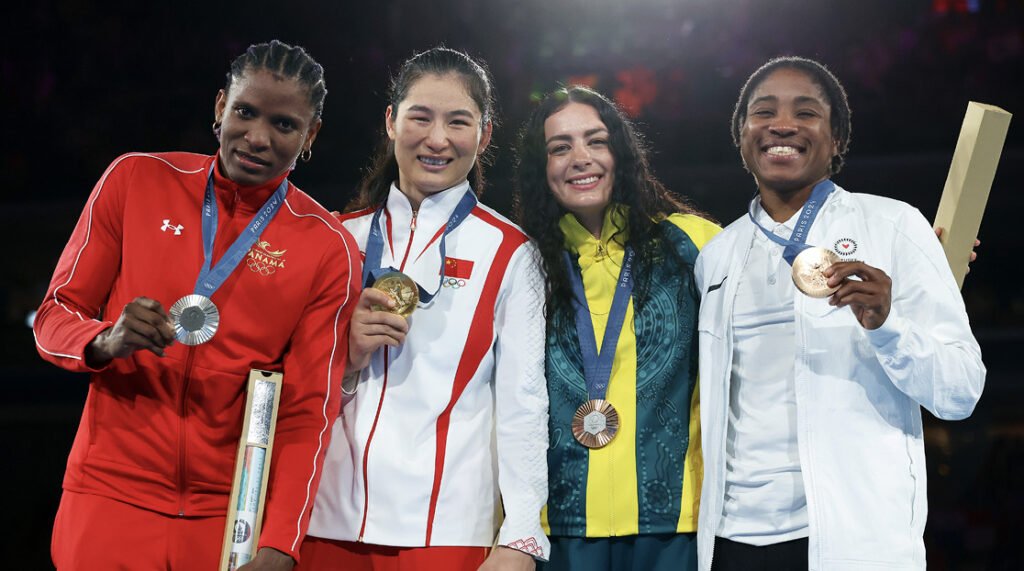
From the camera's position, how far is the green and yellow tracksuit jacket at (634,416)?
239cm

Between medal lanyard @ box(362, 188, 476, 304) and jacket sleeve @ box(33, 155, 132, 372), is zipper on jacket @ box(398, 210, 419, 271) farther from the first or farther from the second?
jacket sleeve @ box(33, 155, 132, 372)

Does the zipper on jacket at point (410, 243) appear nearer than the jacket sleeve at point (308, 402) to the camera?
No

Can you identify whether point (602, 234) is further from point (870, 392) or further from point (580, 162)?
point (870, 392)

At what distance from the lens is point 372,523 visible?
229 centimetres

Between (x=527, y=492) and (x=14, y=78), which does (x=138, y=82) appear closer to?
(x=14, y=78)

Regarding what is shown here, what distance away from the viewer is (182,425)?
2.10 meters

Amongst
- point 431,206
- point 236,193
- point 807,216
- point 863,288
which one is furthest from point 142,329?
point 807,216

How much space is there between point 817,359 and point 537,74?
5093 mm

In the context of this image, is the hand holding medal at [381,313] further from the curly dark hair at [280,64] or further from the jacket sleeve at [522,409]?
the curly dark hair at [280,64]

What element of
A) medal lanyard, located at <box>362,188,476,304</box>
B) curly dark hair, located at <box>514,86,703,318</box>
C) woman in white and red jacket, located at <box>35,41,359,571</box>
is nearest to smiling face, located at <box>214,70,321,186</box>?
woman in white and red jacket, located at <box>35,41,359,571</box>

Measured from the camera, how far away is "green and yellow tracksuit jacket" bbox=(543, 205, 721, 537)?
2.39m

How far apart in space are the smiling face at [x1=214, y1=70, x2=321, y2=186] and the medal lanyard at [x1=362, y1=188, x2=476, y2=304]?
31 centimetres

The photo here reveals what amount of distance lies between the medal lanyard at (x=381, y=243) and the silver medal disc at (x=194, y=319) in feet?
1.57

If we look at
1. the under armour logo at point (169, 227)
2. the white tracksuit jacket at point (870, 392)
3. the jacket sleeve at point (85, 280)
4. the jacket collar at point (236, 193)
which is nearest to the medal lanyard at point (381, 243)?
the jacket collar at point (236, 193)
